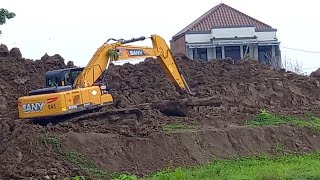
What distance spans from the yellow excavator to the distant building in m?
20.8

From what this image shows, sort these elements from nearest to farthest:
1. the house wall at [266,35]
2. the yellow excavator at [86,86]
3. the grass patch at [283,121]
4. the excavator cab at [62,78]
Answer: the yellow excavator at [86,86] < the excavator cab at [62,78] < the grass patch at [283,121] < the house wall at [266,35]

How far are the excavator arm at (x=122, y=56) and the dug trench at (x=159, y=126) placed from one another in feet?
3.54

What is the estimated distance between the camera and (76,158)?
16.5 m

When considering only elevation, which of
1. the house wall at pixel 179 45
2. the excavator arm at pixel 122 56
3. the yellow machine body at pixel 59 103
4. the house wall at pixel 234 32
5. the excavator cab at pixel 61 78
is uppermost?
the house wall at pixel 234 32

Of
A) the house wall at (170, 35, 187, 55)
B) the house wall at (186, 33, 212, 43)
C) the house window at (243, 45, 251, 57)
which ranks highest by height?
the house wall at (186, 33, 212, 43)

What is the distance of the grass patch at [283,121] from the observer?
2055 cm

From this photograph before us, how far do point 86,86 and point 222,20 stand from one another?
1048 inches

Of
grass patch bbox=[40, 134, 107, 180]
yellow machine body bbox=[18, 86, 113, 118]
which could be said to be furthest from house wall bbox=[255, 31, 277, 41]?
grass patch bbox=[40, 134, 107, 180]

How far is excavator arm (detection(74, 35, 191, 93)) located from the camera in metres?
19.2

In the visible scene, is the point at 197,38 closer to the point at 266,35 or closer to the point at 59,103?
the point at 266,35

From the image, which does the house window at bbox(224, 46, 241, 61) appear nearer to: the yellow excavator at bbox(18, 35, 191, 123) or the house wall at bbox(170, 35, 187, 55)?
the house wall at bbox(170, 35, 187, 55)

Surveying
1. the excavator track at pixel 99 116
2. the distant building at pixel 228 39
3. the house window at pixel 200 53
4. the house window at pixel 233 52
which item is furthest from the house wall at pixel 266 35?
the excavator track at pixel 99 116

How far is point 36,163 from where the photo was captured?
15.9 m

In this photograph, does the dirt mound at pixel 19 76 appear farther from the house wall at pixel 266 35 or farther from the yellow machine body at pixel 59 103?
the house wall at pixel 266 35
